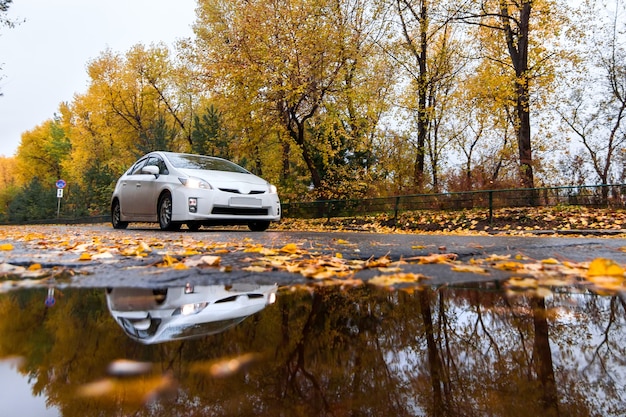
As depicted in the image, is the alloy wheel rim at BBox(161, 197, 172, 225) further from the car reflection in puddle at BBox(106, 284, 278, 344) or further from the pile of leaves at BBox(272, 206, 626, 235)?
the pile of leaves at BBox(272, 206, 626, 235)

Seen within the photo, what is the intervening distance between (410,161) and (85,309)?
2519cm

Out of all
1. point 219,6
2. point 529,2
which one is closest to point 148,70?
point 219,6

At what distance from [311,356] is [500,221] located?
35.0 feet

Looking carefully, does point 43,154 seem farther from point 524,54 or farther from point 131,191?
point 524,54

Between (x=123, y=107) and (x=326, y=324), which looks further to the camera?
(x=123, y=107)

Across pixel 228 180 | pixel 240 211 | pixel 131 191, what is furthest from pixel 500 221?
pixel 131 191

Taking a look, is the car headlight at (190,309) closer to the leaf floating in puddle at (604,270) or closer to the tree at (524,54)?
the leaf floating in puddle at (604,270)

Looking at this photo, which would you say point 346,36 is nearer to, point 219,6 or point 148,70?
point 219,6

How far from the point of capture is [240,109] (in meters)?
15.8

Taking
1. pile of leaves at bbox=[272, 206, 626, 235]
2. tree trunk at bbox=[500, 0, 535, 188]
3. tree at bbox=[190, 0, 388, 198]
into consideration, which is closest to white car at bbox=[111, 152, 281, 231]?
pile of leaves at bbox=[272, 206, 626, 235]

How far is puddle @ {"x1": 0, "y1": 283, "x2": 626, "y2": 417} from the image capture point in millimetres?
994

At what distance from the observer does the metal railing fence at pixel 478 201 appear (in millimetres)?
10234

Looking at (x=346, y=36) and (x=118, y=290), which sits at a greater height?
(x=346, y=36)

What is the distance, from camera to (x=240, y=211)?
7.61 meters
